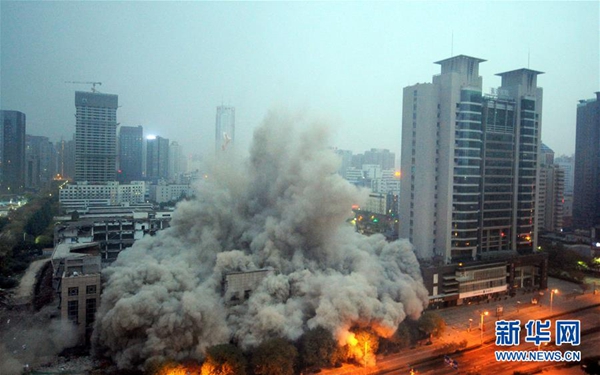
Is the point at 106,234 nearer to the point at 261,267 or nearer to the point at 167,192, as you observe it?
the point at 261,267

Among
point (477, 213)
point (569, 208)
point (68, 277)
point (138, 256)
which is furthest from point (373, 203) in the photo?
point (68, 277)

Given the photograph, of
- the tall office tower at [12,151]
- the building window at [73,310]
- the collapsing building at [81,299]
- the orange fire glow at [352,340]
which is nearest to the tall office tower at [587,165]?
the orange fire glow at [352,340]

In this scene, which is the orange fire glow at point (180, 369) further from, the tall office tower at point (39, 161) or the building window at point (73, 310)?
the tall office tower at point (39, 161)

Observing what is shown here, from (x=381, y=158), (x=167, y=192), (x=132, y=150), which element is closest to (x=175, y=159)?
(x=132, y=150)

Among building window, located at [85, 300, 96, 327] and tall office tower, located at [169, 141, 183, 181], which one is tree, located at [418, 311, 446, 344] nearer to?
building window, located at [85, 300, 96, 327]

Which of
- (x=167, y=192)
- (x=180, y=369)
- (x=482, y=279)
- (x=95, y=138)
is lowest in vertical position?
(x=180, y=369)

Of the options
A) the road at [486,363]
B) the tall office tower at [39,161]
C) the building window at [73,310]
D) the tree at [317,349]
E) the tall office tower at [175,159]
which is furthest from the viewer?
the tall office tower at [175,159]

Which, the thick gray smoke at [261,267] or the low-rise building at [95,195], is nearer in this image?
the thick gray smoke at [261,267]

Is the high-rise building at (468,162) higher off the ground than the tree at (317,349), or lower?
higher
